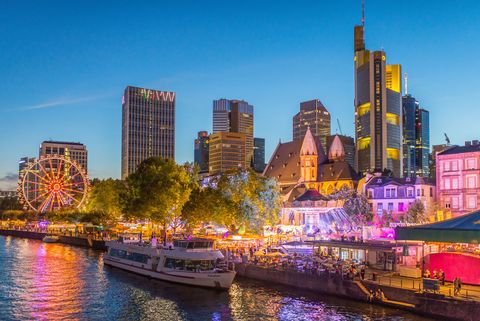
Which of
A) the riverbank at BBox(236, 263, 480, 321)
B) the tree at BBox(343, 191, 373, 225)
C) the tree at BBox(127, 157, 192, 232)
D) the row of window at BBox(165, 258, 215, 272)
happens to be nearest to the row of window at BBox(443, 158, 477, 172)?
the tree at BBox(343, 191, 373, 225)

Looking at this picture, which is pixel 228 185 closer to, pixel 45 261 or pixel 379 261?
pixel 45 261

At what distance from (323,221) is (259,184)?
16.9 m

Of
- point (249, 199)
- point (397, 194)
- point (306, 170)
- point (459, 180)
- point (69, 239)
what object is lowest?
point (69, 239)

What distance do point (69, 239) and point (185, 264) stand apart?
64.7 meters

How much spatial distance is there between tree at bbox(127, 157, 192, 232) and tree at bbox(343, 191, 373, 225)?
34.7 m

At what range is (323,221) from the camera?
334ft

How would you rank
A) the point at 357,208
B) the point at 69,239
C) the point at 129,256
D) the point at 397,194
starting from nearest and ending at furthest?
1. the point at 129,256
2. the point at 357,208
3. the point at 397,194
4. the point at 69,239

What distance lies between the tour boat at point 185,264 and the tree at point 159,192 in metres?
23.8

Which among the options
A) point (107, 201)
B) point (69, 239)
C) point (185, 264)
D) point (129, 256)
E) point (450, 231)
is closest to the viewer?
point (450, 231)

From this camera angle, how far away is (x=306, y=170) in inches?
6457

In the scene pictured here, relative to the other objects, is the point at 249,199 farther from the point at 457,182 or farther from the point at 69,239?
the point at 69,239

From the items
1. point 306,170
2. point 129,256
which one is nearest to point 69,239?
point 129,256

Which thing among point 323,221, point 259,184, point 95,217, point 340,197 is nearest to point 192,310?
point 259,184

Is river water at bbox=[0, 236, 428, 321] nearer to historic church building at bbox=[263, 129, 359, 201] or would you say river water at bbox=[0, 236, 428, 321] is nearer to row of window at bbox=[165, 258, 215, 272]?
row of window at bbox=[165, 258, 215, 272]
